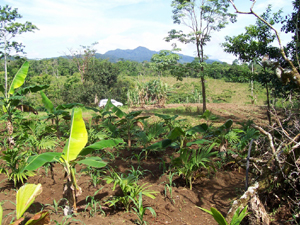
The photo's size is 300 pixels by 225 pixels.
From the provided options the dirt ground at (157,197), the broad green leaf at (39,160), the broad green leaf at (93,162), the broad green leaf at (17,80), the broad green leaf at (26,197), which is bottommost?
the dirt ground at (157,197)

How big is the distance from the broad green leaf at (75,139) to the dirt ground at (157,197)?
65cm

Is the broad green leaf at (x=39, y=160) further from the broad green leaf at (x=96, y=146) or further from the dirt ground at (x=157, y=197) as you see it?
the dirt ground at (x=157, y=197)

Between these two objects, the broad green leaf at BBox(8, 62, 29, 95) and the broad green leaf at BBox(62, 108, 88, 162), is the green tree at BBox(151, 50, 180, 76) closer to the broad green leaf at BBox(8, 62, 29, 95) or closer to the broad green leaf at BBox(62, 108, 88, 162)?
the broad green leaf at BBox(8, 62, 29, 95)

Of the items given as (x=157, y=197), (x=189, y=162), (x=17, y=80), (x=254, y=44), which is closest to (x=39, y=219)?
(x=157, y=197)

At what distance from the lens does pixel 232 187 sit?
362 centimetres

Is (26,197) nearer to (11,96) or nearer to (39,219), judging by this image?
(39,219)

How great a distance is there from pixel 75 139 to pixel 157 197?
54.3 inches

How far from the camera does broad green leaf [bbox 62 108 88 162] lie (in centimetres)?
288

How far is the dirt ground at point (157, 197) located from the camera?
2.81 m

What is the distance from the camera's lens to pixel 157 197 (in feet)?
10.6

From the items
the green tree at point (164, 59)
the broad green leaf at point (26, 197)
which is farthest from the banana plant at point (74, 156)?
the green tree at point (164, 59)

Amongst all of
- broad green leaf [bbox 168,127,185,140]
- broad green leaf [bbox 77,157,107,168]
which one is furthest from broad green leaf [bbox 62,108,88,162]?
broad green leaf [bbox 168,127,185,140]

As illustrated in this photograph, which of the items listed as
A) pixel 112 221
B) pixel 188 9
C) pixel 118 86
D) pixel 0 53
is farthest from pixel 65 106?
pixel 118 86

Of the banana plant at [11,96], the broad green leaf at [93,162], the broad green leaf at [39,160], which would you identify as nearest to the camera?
the broad green leaf at [39,160]
